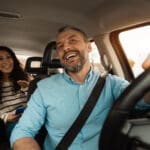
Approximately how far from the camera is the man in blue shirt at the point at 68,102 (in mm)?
1950

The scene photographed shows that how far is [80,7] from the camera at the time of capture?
280cm

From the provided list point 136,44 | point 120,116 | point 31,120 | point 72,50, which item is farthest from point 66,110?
point 136,44

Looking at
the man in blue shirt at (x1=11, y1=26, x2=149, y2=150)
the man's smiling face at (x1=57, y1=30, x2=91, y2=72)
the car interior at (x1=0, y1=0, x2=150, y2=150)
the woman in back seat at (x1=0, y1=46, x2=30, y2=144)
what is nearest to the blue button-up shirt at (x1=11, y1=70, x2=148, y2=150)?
the man in blue shirt at (x1=11, y1=26, x2=149, y2=150)

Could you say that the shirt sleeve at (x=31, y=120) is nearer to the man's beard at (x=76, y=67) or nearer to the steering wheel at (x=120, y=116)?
the man's beard at (x=76, y=67)

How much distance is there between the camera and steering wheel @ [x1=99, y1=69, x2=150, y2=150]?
94 cm

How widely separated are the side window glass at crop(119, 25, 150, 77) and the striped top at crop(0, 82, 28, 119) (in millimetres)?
1033

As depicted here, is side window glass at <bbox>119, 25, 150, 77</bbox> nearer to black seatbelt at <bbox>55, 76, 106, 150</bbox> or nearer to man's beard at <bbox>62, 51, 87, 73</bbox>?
man's beard at <bbox>62, 51, 87, 73</bbox>

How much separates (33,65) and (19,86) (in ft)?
0.85

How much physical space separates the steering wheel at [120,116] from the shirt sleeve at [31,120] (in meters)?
0.92

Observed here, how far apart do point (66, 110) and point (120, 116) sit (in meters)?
1.03

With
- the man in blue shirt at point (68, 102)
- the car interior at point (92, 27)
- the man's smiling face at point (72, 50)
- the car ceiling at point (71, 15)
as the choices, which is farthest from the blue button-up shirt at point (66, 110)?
the car ceiling at point (71, 15)

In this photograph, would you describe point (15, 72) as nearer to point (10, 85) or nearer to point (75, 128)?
point (10, 85)

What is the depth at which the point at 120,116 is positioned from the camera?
97 cm

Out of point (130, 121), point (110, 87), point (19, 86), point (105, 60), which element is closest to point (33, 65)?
point (19, 86)
